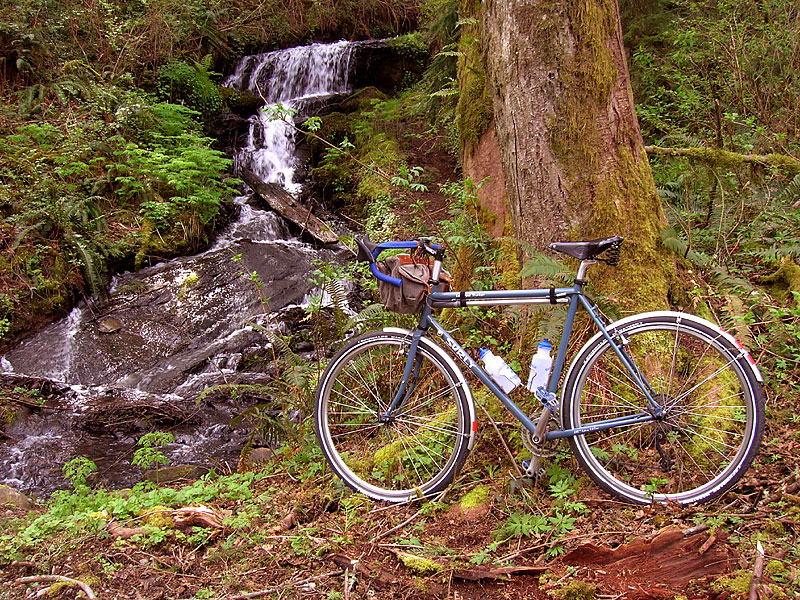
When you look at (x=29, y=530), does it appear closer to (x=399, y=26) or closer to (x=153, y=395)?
(x=153, y=395)

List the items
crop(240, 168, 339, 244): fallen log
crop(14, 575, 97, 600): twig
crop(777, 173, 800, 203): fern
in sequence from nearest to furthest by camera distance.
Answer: crop(14, 575, 97, 600): twig, crop(777, 173, 800, 203): fern, crop(240, 168, 339, 244): fallen log

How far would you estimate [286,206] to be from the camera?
11.8 m

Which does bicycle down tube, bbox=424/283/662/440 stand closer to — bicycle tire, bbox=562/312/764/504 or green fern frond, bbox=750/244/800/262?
bicycle tire, bbox=562/312/764/504

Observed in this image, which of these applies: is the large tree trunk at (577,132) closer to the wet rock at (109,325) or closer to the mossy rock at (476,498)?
the mossy rock at (476,498)

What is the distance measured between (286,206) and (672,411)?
9.98 m

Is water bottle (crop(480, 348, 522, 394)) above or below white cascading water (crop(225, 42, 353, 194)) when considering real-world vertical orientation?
below

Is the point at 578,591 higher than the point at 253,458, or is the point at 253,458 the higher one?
the point at 578,591

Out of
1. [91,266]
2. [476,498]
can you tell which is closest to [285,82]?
[91,266]

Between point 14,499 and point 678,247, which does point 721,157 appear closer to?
point 678,247

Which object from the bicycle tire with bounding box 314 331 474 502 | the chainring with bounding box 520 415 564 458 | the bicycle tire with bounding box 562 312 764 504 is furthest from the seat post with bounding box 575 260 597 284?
the bicycle tire with bounding box 314 331 474 502

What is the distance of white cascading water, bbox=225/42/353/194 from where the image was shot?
14.2 metres

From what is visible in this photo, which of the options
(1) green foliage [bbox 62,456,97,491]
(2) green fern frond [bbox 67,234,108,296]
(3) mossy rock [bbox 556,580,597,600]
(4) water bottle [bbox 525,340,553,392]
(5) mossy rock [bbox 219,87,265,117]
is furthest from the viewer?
(5) mossy rock [bbox 219,87,265,117]

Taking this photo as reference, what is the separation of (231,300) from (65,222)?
2860 mm

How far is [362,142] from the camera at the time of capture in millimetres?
12461
